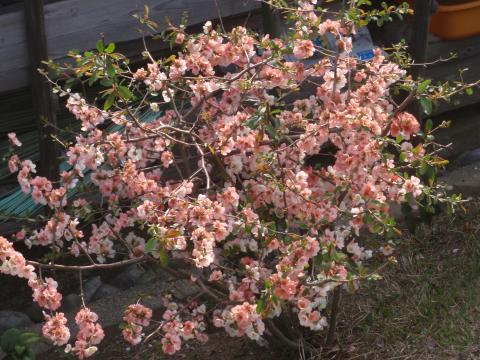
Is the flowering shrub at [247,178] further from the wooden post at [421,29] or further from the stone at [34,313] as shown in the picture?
the wooden post at [421,29]

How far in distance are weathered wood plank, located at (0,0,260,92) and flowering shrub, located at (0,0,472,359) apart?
92cm

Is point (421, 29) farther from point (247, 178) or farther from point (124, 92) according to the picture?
point (124, 92)

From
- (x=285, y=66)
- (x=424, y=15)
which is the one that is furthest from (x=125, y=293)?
(x=424, y=15)

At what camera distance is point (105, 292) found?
14.9 ft

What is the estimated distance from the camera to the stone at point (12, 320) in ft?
14.1

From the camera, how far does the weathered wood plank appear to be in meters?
4.18

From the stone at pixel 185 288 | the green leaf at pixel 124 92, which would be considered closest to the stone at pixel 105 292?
the stone at pixel 185 288

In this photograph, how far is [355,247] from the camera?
342cm

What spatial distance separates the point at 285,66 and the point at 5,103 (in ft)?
5.53

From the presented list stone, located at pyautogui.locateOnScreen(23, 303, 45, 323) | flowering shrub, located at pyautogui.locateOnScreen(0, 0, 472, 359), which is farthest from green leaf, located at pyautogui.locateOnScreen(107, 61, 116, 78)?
stone, located at pyautogui.locateOnScreen(23, 303, 45, 323)

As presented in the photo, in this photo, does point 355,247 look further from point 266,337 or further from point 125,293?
point 125,293

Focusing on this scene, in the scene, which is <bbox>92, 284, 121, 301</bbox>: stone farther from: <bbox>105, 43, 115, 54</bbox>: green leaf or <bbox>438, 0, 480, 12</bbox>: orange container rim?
<bbox>438, 0, 480, 12</bbox>: orange container rim

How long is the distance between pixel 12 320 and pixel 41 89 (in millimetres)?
1080

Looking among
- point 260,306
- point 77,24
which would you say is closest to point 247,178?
point 260,306
